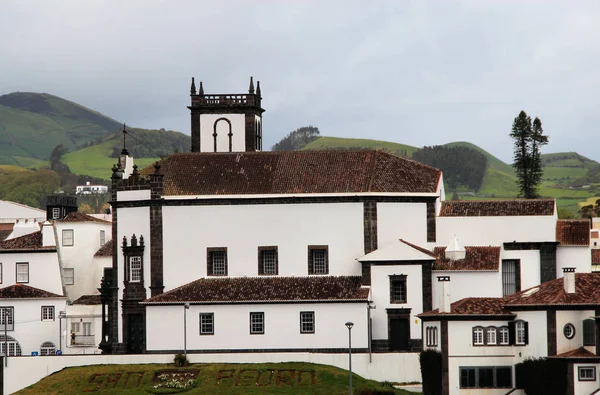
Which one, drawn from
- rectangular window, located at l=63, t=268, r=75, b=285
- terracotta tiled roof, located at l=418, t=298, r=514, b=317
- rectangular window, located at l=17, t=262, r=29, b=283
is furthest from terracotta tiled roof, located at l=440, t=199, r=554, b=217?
rectangular window, located at l=17, t=262, r=29, b=283

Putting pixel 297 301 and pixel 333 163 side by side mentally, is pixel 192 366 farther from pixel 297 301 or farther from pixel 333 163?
pixel 333 163

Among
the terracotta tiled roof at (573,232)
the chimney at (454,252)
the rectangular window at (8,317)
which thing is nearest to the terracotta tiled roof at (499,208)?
the terracotta tiled roof at (573,232)

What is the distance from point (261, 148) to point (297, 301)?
855 inches

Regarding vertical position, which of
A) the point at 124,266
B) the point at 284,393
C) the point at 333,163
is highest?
the point at 333,163

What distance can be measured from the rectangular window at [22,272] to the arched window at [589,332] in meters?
42.9

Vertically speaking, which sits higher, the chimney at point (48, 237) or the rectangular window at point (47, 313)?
the chimney at point (48, 237)

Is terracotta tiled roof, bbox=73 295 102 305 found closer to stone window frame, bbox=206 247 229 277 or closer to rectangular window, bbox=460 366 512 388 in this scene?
stone window frame, bbox=206 247 229 277

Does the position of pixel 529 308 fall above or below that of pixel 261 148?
below

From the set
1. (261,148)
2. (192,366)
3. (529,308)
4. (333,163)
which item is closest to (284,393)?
(192,366)

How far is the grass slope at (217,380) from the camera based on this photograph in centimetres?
7788

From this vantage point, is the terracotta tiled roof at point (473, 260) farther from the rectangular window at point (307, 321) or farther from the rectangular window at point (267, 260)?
the rectangular window at point (267, 260)

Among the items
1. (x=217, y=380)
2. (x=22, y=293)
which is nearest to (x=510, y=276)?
A: (x=217, y=380)

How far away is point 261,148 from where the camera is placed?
104812 millimetres

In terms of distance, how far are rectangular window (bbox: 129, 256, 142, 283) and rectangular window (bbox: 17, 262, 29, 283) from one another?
12310 millimetres
